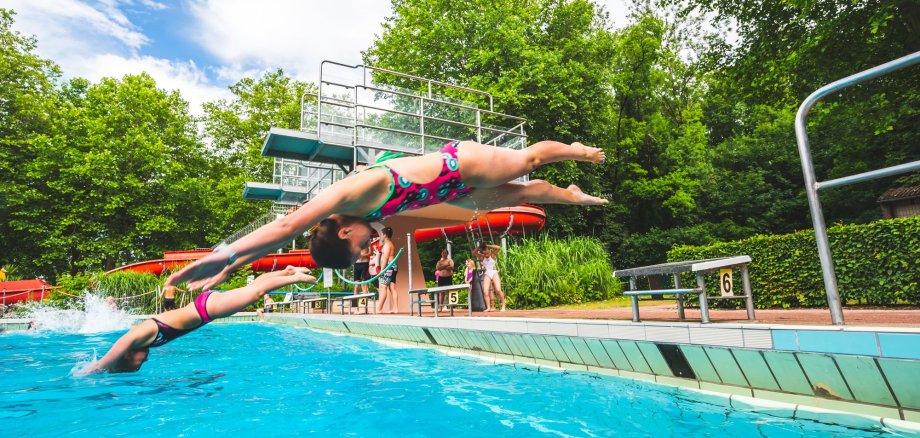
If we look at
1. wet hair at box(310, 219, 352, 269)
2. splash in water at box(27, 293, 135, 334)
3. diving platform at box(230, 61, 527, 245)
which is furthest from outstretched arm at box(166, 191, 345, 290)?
splash in water at box(27, 293, 135, 334)

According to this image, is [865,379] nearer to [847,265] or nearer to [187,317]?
[187,317]

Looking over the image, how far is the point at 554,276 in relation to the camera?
1300 cm

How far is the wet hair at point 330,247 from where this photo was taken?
195cm

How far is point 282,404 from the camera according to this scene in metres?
4.82

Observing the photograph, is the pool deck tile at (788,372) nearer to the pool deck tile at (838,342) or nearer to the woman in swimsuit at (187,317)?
the pool deck tile at (838,342)

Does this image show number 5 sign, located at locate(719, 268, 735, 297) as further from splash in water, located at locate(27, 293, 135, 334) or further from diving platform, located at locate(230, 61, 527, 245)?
splash in water, located at locate(27, 293, 135, 334)

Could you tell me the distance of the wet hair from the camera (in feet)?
6.40

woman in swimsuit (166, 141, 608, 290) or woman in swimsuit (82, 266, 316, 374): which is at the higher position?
woman in swimsuit (166, 141, 608, 290)

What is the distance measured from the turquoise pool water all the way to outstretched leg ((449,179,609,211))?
1.84 m

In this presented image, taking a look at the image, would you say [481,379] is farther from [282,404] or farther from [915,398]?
[915,398]

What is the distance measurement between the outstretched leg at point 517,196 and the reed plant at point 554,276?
9.99 metres

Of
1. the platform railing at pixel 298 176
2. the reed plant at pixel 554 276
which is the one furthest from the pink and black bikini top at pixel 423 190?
the platform railing at pixel 298 176

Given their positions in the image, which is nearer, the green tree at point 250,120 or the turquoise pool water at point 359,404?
the turquoise pool water at point 359,404

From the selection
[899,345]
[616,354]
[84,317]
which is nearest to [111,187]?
[84,317]
